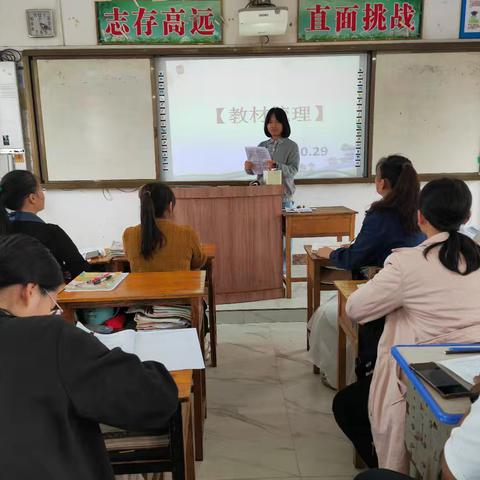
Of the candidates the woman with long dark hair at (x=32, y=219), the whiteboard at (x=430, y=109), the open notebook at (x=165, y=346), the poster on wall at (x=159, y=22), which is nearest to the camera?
the open notebook at (x=165, y=346)

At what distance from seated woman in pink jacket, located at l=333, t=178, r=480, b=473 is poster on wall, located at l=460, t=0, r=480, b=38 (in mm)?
3915

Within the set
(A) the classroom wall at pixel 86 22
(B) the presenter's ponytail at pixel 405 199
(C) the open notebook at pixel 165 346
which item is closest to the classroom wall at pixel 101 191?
(A) the classroom wall at pixel 86 22

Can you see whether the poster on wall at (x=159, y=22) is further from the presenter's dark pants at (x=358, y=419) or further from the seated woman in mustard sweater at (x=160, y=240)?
the presenter's dark pants at (x=358, y=419)

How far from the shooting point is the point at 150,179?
4.77 meters

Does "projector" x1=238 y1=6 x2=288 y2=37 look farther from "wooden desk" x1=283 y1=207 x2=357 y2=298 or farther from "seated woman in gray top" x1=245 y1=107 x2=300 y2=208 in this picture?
"wooden desk" x1=283 y1=207 x2=357 y2=298

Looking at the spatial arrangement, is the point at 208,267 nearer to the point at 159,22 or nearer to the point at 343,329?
the point at 343,329

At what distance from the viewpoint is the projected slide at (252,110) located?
4.58 metres

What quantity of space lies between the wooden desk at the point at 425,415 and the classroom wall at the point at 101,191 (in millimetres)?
3550

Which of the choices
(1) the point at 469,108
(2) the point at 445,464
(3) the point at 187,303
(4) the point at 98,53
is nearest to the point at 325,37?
(1) the point at 469,108

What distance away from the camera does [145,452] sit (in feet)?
4.27

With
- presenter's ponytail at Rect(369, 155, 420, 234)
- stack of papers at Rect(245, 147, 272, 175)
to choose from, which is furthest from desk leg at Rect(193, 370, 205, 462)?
stack of papers at Rect(245, 147, 272, 175)

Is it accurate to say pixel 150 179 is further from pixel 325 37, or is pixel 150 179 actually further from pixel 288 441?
pixel 288 441

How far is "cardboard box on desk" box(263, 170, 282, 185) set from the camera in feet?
12.8

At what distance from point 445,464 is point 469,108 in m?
4.60
